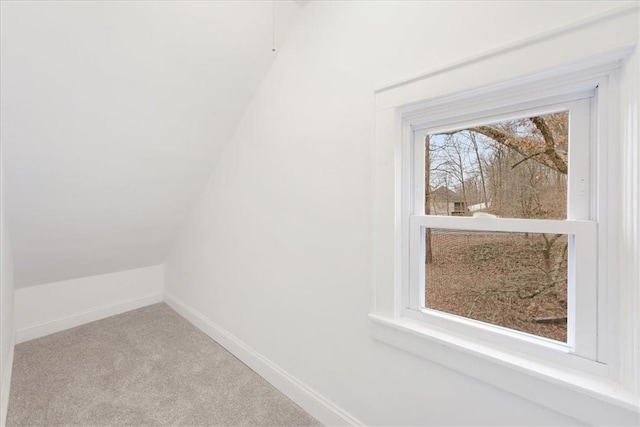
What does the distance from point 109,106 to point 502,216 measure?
206 cm

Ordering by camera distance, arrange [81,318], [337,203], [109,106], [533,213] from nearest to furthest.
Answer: [533,213] < [337,203] < [109,106] < [81,318]

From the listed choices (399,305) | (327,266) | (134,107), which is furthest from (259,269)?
(134,107)

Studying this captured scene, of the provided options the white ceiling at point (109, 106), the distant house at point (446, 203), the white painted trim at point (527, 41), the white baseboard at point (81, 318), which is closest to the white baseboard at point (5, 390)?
A: the white baseboard at point (81, 318)

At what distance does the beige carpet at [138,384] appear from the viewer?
155 cm

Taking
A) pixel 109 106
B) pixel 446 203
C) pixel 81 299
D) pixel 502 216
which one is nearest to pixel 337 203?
pixel 446 203

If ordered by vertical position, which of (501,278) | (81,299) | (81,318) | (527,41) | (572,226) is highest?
(527,41)

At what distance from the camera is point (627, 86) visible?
2.47 ft

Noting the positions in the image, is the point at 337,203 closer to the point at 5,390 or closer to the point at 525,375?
the point at 525,375

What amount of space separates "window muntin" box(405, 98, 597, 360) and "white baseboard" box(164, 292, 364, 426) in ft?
2.44

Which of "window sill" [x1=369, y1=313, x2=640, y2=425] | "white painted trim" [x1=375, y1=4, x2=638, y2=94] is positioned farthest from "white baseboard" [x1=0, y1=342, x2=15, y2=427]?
"white painted trim" [x1=375, y1=4, x2=638, y2=94]

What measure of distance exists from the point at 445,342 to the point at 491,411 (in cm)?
26

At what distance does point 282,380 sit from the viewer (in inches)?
67.8

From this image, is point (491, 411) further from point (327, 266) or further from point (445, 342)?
point (327, 266)

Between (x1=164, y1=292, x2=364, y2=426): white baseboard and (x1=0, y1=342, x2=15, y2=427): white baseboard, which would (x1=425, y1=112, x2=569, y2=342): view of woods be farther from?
(x1=0, y1=342, x2=15, y2=427): white baseboard
